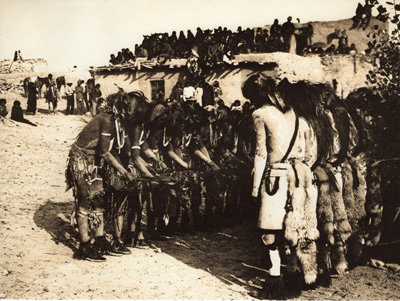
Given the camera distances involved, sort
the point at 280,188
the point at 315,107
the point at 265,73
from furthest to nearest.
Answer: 1. the point at 265,73
2. the point at 315,107
3. the point at 280,188

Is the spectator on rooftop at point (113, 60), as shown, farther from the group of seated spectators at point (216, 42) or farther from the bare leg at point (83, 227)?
the bare leg at point (83, 227)

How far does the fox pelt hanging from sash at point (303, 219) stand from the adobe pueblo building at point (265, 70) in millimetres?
9327

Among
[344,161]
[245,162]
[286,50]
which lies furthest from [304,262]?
[286,50]

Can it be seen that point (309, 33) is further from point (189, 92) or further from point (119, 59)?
point (119, 59)

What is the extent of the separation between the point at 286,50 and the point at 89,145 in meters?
11.4

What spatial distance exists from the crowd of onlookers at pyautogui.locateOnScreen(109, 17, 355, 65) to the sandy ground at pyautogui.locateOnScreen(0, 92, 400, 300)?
9.00m

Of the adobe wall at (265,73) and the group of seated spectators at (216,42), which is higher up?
the group of seated spectators at (216,42)

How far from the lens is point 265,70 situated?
1572cm

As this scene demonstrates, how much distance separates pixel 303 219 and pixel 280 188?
42cm

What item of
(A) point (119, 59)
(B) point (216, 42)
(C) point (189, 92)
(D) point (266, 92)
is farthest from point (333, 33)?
(D) point (266, 92)

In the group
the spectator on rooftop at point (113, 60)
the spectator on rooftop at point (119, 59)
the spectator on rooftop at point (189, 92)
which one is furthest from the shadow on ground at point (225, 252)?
the spectator on rooftop at point (113, 60)

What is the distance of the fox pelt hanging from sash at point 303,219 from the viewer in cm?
461

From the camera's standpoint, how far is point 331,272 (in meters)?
5.39

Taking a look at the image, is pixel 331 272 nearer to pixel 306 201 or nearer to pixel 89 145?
pixel 306 201
